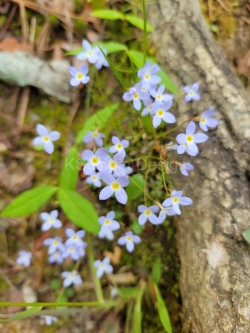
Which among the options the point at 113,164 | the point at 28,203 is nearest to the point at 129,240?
the point at 28,203

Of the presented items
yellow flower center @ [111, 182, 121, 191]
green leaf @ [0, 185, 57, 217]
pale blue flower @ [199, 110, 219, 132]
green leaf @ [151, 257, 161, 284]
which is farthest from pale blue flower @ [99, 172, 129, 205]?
green leaf @ [151, 257, 161, 284]

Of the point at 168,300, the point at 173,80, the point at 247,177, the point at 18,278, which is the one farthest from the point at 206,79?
the point at 18,278

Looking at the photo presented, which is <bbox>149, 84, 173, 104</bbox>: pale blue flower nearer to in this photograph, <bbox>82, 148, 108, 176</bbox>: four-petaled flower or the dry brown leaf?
<bbox>82, 148, 108, 176</bbox>: four-petaled flower

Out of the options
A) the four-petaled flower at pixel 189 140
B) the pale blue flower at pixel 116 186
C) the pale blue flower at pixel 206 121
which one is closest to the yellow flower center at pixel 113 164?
the pale blue flower at pixel 116 186

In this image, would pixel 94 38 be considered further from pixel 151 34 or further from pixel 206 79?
pixel 206 79

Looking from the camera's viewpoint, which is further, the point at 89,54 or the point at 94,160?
the point at 89,54

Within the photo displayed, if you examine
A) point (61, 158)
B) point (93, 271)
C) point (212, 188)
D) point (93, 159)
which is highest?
point (93, 159)

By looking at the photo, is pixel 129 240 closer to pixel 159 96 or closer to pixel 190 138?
pixel 190 138

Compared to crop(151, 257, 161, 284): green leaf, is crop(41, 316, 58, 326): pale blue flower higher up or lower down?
lower down
